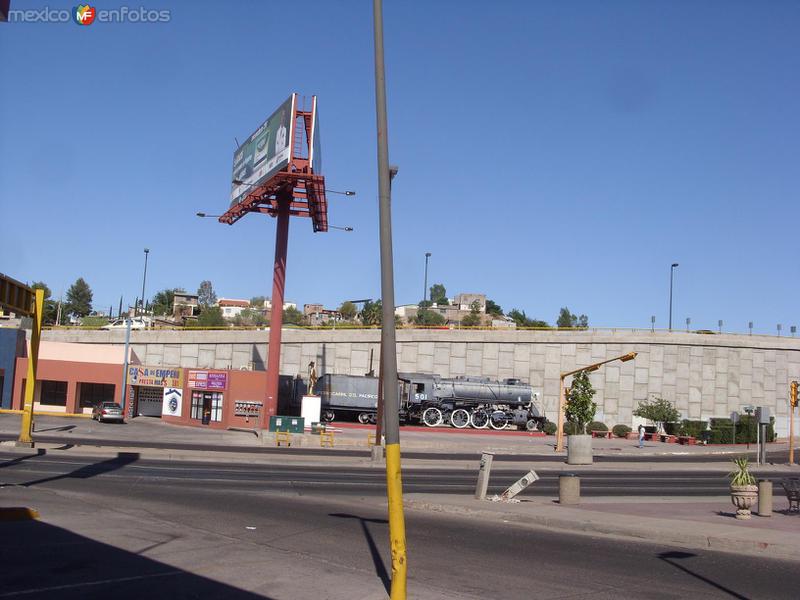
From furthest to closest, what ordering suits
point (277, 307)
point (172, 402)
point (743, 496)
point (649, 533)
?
point (172, 402) → point (277, 307) → point (743, 496) → point (649, 533)

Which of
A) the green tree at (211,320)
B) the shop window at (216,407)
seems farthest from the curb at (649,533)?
the green tree at (211,320)

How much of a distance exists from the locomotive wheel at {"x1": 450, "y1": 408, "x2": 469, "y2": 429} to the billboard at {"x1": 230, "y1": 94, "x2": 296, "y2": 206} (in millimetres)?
22922

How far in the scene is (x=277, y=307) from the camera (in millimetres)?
56438

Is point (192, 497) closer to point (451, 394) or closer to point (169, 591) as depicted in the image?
point (169, 591)

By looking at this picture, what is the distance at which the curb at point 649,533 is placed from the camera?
1442 centimetres

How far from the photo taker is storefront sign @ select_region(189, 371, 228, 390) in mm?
58162

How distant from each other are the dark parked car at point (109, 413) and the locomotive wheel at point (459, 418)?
24275 millimetres

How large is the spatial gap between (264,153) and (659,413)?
38.5 m

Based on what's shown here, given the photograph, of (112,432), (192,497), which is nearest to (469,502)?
(192,497)

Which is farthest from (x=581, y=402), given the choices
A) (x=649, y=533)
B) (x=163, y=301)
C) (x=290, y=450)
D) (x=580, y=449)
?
(x=163, y=301)

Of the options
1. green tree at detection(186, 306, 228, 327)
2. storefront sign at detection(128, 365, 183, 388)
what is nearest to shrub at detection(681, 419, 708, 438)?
storefront sign at detection(128, 365, 183, 388)

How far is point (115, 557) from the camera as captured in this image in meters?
11.9

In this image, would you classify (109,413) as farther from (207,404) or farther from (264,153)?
(264,153)

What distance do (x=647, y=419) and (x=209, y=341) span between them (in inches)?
1540
